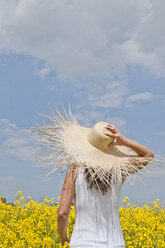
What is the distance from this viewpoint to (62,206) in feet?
7.57

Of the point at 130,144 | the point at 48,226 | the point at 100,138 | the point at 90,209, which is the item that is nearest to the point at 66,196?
the point at 90,209

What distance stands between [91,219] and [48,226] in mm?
3424

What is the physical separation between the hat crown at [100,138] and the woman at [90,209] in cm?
4

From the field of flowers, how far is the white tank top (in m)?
1.98

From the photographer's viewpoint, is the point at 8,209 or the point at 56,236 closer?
the point at 56,236

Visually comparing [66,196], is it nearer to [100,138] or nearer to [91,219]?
[91,219]

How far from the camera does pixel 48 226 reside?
18.1 ft

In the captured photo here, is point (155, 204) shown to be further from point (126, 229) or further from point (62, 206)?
point (62, 206)

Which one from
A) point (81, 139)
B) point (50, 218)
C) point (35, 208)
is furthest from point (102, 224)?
point (35, 208)

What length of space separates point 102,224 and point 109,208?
0.13m

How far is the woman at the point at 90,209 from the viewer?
2.30 meters

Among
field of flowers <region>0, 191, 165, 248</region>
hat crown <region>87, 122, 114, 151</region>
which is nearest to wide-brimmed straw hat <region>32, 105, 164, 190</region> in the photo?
hat crown <region>87, 122, 114, 151</region>

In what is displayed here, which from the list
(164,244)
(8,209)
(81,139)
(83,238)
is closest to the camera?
(83,238)

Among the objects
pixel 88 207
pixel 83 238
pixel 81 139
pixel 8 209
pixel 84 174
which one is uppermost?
pixel 8 209
